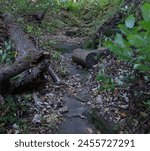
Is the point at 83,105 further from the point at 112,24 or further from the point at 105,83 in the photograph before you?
the point at 112,24

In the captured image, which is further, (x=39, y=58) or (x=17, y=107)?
(x=39, y=58)

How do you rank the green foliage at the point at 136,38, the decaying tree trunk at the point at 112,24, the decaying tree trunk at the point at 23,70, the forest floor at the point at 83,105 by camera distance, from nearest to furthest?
the green foliage at the point at 136,38 → the forest floor at the point at 83,105 → the decaying tree trunk at the point at 23,70 → the decaying tree trunk at the point at 112,24

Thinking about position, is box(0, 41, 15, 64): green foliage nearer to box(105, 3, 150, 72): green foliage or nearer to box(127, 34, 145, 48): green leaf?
box(105, 3, 150, 72): green foliage

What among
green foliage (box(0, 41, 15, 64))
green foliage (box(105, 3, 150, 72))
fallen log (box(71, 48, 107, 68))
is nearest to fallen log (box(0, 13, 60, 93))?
green foliage (box(0, 41, 15, 64))

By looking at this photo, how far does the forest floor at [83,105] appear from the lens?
4.15m

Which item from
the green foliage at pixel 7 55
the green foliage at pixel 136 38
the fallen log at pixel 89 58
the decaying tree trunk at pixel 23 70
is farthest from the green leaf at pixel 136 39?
the fallen log at pixel 89 58

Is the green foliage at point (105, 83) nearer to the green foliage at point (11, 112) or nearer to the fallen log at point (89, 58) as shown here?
the fallen log at point (89, 58)

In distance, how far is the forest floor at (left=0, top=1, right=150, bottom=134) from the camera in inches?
163

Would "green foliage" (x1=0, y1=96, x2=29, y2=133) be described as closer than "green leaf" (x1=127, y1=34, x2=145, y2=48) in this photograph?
No

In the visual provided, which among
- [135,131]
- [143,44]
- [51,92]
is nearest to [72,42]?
[51,92]

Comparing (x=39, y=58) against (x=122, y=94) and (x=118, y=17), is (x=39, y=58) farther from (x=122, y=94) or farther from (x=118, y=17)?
(x=118, y=17)

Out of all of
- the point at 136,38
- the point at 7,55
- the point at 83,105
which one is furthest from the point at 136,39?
the point at 7,55

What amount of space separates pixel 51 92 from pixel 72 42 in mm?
4382

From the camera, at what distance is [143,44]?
9.62ft
